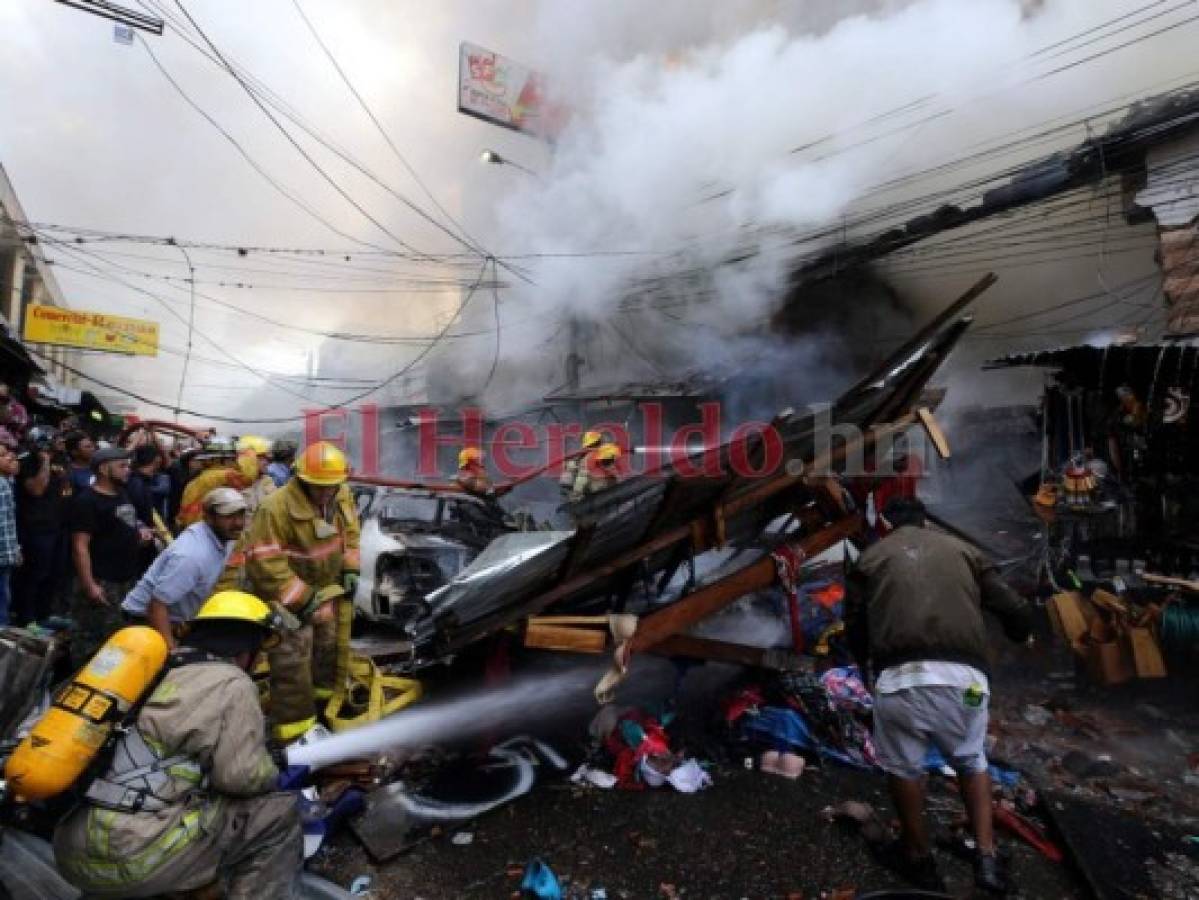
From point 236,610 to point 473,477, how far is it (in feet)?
22.0

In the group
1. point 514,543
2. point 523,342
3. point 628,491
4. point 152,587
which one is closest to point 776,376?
point 523,342

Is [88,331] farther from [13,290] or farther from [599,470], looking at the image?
[599,470]

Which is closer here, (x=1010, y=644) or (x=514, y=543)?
(x=514, y=543)

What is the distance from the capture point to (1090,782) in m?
3.87

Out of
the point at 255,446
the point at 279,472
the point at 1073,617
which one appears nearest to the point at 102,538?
the point at 279,472

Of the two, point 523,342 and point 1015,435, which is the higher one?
point 523,342

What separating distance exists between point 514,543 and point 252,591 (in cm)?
170

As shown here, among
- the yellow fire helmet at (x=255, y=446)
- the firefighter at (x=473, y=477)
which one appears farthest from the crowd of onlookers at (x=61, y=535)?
the firefighter at (x=473, y=477)

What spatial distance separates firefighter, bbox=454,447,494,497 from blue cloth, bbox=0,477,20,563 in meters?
4.34

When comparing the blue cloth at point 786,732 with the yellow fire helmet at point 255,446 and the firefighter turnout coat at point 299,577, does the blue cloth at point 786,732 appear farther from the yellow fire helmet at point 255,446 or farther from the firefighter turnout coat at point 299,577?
the yellow fire helmet at point 255,446

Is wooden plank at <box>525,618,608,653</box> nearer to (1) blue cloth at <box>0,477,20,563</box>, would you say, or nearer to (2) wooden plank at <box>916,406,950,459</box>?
(2) wooden plank at <box>916,406,950,459</box>

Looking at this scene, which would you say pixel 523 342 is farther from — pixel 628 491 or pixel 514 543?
pixel 628 491

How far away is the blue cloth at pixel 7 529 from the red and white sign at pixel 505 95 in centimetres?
2009

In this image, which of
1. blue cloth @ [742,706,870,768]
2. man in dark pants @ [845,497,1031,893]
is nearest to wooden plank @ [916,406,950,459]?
man in dark pants @ [845,497,1031,893]
